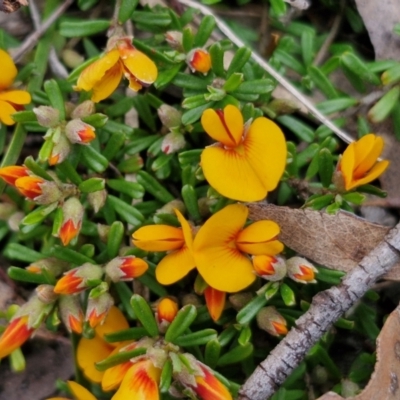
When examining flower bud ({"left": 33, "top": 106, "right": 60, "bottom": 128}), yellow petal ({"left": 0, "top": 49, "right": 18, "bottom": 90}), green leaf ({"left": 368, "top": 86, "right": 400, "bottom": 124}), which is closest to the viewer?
flower bud ({"left": 33, "top": 106, "right": 60, "bottom": 128})

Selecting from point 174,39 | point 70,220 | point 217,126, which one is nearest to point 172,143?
point 217,126

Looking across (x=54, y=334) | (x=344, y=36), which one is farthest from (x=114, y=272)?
(x=344, y=36)

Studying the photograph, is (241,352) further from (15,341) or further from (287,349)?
(15,341)

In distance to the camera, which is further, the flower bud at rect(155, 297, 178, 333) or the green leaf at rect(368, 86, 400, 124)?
the green leaf at rect(368, 86, 400, 124)

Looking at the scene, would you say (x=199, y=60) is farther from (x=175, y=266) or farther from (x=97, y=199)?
(x=175, y=266)

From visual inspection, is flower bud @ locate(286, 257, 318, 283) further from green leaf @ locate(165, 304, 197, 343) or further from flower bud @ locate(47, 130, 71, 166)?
flower bud @ locate(47, 130, 71, 166)

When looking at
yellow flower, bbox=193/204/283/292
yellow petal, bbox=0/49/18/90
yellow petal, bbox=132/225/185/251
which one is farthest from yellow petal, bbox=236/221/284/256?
yellow petal, bbox=0/49/18/90

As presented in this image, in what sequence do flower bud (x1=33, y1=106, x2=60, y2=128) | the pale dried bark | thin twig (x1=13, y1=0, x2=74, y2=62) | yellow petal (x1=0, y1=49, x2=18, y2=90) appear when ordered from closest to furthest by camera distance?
the pale dried bark → flower bud (x1=33, y1=106, x2=60, y2=128) → yellow petal (x1=0, y1=49, x2=18, y2=90) → thin twig (x1=13, y1=0, x2=74, y2=62)
